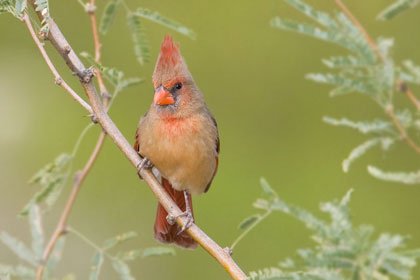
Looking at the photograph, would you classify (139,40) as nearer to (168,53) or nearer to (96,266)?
(168,53)

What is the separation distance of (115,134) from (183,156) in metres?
0.84

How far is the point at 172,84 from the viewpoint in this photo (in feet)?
10.4

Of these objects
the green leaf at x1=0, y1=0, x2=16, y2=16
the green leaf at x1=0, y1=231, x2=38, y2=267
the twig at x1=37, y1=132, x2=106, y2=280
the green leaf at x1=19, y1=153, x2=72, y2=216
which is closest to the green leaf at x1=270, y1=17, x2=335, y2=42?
the green leaf at x1=0, y1=0, x2=16, y2=16

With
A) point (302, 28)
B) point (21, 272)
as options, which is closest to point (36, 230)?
point (21, 272)

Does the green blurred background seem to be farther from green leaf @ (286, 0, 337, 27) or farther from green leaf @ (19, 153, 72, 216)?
green leaf @ (286, 0, 337, 27)

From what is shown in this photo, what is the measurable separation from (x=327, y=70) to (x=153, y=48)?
1299mm

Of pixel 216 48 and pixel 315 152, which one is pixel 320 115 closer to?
pixel 315 152


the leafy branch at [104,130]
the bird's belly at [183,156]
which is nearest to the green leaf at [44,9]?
the leafy branch at [104,130]

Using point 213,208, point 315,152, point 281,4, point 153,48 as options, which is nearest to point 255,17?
point 281,4

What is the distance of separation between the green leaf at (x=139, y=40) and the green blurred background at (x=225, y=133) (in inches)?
87.5

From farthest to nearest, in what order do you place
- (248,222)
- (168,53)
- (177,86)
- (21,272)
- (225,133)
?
(225,133), (177,86), (168,53), (21,272), (248,222)

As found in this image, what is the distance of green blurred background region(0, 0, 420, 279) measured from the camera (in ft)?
16.2

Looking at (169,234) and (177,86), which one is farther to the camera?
(169,234)

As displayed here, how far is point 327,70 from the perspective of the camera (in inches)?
202
